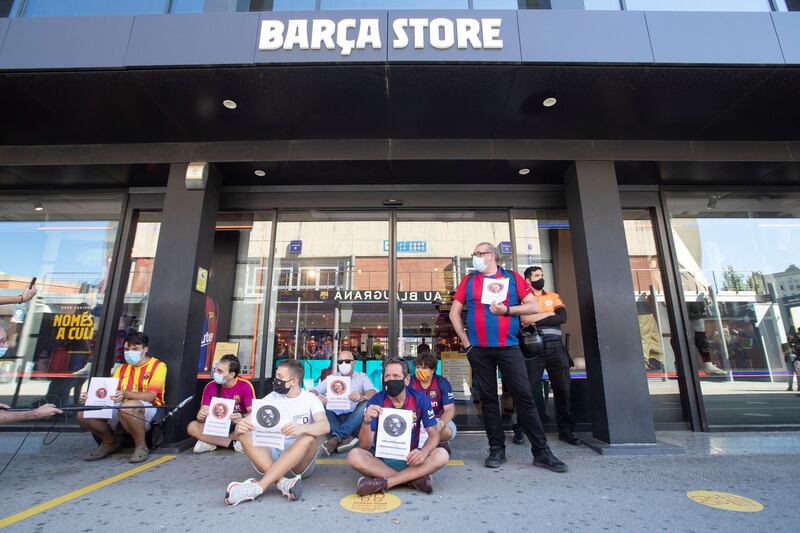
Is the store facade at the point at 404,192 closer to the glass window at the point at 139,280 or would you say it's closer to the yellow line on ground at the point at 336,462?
the glass window at the point at 139,280

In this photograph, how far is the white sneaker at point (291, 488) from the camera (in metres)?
2.75

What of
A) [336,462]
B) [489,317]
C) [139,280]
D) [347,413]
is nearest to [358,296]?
[347,413]

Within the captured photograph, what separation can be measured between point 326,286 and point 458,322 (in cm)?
322

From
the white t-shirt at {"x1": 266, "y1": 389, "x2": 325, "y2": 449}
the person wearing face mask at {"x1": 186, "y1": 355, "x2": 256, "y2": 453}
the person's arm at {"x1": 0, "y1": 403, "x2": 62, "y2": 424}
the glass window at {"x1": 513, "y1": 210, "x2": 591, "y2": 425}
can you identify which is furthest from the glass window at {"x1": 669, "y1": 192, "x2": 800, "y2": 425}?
the person's arm at {"x1": 0, "y1": 403, "x2": 62, "y2": 424}

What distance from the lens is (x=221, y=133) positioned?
498 cm

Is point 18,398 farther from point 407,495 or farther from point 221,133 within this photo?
point 407,495

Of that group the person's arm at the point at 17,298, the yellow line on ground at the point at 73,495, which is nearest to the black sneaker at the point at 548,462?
the yellow line on ground at the point at 73,495

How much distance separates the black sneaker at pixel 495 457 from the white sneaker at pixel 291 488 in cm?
175

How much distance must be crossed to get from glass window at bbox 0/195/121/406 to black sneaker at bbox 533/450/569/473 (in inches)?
240

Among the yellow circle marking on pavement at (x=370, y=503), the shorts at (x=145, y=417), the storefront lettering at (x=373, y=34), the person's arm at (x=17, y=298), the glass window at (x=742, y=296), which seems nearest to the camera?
the yellow circle marking on pavement at (x=370, y=503)

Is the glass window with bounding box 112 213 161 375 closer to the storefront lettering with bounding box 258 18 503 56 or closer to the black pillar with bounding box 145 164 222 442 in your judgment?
the black pillar with bounding box 145 164 222 442

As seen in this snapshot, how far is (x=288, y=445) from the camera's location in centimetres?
302

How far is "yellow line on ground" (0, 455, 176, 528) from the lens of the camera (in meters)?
2.49

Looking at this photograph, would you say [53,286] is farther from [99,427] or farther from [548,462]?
[548,462]
